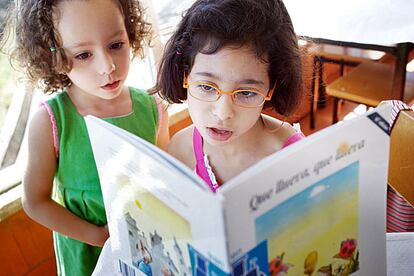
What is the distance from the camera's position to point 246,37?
0.77 m

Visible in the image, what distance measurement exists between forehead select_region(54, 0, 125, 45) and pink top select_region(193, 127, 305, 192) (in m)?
0.32

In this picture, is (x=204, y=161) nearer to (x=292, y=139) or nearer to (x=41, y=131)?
(x=292, y=139)

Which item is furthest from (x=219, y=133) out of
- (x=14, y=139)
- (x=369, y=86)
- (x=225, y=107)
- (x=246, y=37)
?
(x=369, y=86)

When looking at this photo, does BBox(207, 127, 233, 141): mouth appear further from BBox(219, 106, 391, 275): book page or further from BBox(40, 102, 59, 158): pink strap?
BBox(40, 102, 59, 158): pink strap

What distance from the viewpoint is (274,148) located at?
965 millimetres

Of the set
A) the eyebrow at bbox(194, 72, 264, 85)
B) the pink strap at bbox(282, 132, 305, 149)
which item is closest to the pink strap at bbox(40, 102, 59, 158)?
the eyebrow at bbox(194, 72, 264, 85)

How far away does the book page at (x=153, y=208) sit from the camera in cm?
47

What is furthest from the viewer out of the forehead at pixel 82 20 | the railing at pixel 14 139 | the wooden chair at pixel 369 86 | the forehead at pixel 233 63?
the wooden chair at pixel 369 86

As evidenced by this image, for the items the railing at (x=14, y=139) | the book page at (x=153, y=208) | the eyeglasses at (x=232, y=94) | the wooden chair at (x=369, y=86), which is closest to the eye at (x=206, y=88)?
the eyeglasses at (x=232, y=94)

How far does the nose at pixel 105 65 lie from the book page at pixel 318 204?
58cm

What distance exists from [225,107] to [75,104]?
50 centimetres

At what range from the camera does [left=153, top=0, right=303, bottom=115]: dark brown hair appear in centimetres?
77

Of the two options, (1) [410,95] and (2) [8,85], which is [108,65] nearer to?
(2) [8,85]

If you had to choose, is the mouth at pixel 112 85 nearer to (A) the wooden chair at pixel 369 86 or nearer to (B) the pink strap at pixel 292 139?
(B) the pink strap at pixel 292 139
